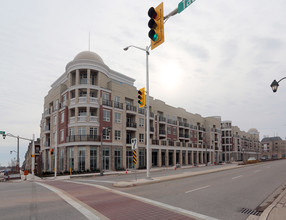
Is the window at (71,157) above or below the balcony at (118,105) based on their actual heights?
below

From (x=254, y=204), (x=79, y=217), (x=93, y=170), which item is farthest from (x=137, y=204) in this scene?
(x=93, y=170)

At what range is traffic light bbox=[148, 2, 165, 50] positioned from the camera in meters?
7.12

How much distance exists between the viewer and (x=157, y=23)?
7.20m

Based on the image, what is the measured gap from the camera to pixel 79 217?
7.75 meters

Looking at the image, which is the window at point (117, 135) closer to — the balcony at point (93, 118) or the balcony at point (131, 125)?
the balcony at point (131, 125)

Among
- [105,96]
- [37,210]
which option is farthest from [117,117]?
[37,210]

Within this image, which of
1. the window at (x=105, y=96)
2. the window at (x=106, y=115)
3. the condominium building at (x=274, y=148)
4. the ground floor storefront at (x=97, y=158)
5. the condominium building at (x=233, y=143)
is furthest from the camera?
the condominium building at (x=274, y=148)

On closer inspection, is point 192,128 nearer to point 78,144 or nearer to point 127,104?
point 127,104

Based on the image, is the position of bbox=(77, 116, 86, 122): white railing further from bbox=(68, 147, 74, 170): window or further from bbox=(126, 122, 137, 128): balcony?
bbox=(126, 122, 137, 128): balcony

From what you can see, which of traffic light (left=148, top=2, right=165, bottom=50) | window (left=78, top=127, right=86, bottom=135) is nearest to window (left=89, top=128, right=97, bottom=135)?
window (left=78, top=127, right=86, bottom=135)

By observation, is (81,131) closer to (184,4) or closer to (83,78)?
(83,78)

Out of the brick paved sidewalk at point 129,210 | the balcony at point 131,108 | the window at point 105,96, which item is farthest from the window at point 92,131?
the brick paved sidewalk at point 129,210

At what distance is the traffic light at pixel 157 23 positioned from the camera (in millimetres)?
7121

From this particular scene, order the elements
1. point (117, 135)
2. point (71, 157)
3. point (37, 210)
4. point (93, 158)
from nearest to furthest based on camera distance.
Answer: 1. point (37, 210)
2. point (93, 158)
3. point (71, 157)
4. point (117, 135)
